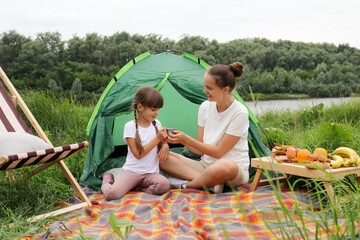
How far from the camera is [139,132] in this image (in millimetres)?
3141

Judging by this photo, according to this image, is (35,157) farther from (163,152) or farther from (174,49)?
(174,49)

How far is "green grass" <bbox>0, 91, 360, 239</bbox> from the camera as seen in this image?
167 cm

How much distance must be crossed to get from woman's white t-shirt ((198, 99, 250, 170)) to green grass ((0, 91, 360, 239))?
511 millimetres

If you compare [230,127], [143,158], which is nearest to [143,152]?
[143,158]

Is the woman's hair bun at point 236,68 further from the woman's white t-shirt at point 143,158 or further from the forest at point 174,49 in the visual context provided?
the forest at point 174,49

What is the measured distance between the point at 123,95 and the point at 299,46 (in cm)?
1066

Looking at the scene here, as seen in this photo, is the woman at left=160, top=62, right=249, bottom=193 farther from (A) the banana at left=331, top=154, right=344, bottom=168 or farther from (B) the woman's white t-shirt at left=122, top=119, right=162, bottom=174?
(A) the banana at left=331, top=154, right=344, bottom=168

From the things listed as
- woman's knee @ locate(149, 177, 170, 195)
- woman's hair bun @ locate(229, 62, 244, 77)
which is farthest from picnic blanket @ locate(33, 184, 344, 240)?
woman's hair bun @ locate(229, 62, 244, 77)

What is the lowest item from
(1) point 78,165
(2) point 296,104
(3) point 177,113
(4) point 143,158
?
(1) point 78,165

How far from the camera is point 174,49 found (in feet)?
20.4

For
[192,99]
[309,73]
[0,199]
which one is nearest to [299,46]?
[309,73]

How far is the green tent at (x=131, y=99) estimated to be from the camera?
137 inches

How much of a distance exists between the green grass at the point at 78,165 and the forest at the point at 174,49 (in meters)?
0.83

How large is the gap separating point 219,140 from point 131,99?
0.98m
